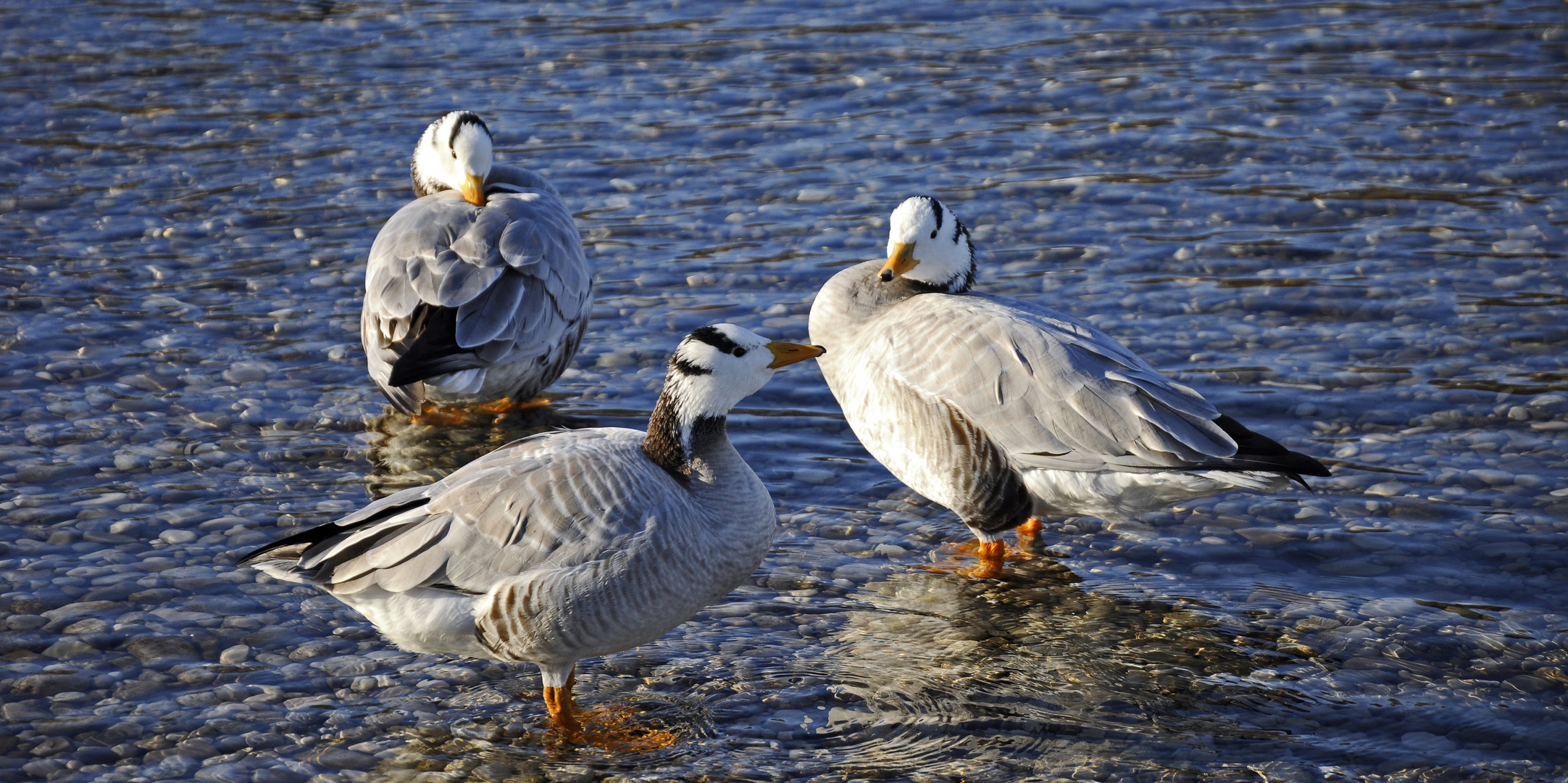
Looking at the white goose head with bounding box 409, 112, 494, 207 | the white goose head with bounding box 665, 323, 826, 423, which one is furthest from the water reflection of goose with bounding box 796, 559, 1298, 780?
the white goose head with bounding box 409, 112, 494, 207

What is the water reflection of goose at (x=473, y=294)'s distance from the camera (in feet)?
29.2

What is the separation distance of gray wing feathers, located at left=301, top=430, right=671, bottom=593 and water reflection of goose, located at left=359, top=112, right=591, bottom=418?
2.38 metres

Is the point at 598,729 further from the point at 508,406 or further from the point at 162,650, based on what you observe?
the point at 508,406

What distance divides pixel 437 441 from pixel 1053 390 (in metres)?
4.26

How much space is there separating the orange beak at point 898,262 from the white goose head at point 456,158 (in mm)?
3078

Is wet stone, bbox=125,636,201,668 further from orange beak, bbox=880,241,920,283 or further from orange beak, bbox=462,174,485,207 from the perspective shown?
orange beak, bbox=880,241,920,283

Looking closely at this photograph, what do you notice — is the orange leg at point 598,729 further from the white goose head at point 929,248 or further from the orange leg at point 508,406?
the orange leg at point 508,406

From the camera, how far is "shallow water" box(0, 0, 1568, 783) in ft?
21.3

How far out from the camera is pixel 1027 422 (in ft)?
24.8

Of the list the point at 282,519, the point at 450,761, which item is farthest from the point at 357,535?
the point at 282,519

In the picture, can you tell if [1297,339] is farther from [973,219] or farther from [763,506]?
[763,506]

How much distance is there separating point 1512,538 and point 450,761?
565 centimetres

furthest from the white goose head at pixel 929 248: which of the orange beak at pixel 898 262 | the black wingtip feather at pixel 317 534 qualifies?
the black wingtip feather at pixel 317 534

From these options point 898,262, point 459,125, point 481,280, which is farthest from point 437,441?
point 898,262
